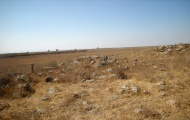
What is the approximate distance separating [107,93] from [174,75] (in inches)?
235

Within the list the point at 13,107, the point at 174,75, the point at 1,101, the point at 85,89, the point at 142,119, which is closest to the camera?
the point at 142,119

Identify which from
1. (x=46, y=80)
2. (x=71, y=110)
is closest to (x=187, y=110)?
(x=71, y=110)

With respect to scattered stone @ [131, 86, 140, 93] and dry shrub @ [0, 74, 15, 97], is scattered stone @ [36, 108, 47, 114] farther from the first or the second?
scattered stone @ [131, 86, 140, 93]

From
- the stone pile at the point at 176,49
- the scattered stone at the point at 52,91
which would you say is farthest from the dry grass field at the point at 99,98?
the stone pile at the point at 176,49

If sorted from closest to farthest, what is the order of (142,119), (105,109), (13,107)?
(142,119), (105,109), (13,107)

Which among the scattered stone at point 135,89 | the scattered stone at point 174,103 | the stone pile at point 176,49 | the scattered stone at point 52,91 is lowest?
the scattered stone at point 174,103

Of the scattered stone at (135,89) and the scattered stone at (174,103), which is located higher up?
the scattered stone at (135,89)

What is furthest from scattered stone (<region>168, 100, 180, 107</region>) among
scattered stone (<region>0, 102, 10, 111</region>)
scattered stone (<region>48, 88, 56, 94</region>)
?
scattered stone (<region>0, 102, 10, 111</region>)

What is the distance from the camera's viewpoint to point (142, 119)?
19.7 ft

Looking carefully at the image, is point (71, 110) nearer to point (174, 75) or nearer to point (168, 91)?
point (168, 91)

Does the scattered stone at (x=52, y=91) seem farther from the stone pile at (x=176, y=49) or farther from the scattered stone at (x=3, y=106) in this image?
the stone pile at (x=176, y=49)

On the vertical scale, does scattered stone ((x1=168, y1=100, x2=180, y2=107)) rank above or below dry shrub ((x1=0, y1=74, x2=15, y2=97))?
below

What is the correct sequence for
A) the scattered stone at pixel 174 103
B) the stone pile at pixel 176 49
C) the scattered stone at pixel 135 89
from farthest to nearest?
the stone pile at pixel 176 49
the scattered stone at pixel 135 89
the scattered stone at pixel 174 103

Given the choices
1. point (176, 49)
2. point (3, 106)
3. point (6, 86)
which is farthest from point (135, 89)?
point (176, 49)
